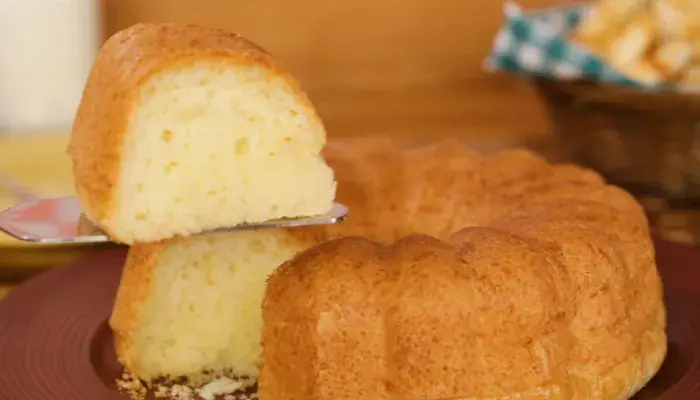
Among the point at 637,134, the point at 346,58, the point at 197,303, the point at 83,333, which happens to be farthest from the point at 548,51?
the point at 83,333

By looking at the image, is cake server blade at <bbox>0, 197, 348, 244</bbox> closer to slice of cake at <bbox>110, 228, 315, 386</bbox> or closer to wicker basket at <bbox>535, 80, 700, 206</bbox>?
slice of cake at <bbox>110, 228, 315, 386</bbox>

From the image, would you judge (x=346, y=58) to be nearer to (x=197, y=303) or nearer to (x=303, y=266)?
(x=197, y=303)

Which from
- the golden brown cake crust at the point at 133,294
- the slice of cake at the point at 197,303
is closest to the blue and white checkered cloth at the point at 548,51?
the slice of cake at the point at 197,303

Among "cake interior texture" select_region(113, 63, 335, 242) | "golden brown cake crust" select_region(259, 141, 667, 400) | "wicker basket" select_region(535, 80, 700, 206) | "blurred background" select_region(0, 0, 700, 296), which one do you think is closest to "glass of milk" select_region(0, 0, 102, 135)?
"blurred background" select_region(0, 0, 700, 296)

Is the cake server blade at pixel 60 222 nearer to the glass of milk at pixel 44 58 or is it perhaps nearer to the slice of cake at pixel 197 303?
the slice of cake at pixel 197 303

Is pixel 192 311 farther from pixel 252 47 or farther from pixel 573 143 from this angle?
pixel 573 143
